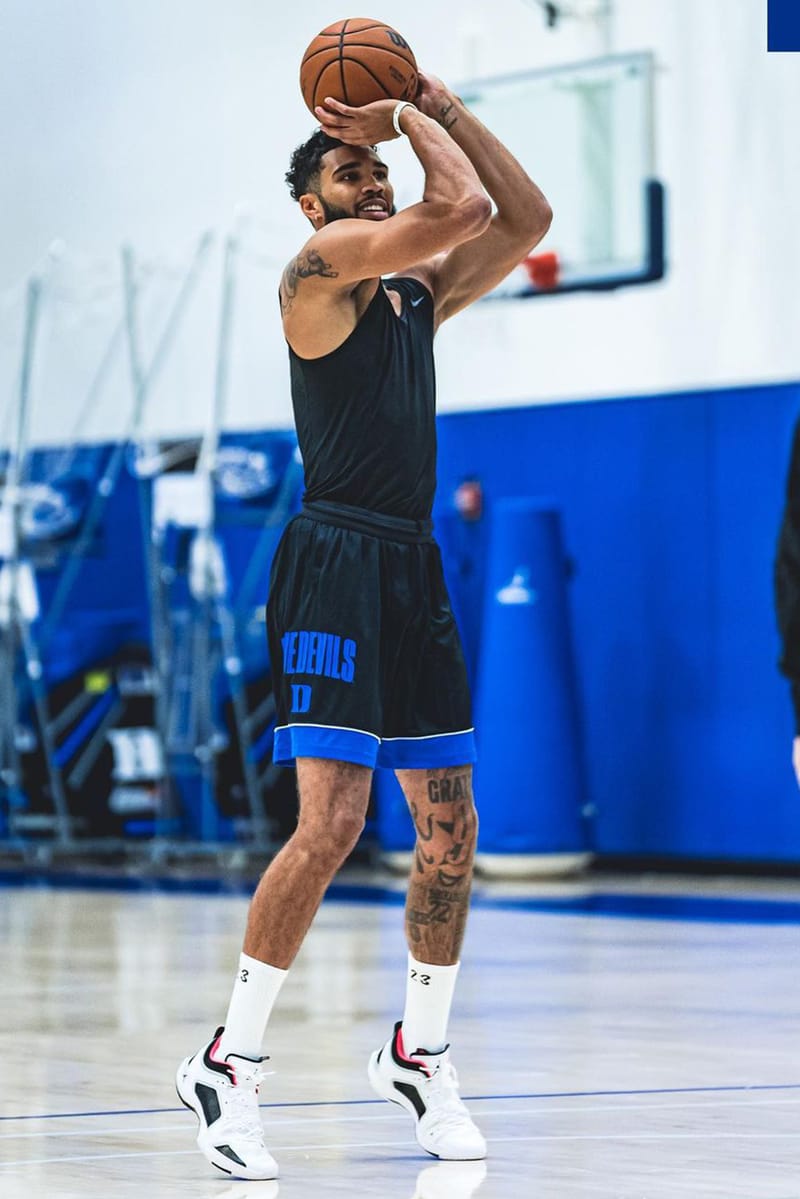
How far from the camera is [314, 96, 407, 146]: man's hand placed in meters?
4.35

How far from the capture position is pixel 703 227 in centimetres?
1196

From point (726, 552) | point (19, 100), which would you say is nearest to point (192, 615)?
point (726, 552)

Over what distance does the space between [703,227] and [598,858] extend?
11.8 ft

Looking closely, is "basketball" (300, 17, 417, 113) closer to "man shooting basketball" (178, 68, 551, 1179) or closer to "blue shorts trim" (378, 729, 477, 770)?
"man shooting basketball" (178, 68, 551, 1179)

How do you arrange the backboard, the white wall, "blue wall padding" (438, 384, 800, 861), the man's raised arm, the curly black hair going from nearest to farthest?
the curly black hair → the man's raised arm → the backboard → "blue wall padding" (438, 384, 800, 861) → the white wall

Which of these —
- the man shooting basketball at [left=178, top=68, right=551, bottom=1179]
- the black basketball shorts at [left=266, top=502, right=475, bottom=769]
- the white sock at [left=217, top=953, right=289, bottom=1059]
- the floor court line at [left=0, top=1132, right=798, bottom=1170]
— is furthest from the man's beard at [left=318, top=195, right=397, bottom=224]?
the floor court line at [left=0, top=1132, right=798, bottom=1170]

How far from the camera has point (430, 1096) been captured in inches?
170

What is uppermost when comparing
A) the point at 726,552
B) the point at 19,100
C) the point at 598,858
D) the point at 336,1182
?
the point at 19,100

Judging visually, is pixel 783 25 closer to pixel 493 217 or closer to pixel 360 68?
pixel 493 217

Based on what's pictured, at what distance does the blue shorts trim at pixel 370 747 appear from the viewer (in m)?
4.23

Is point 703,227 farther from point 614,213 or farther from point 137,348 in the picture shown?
point 137,348

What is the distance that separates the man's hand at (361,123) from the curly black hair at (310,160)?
0.15 ft

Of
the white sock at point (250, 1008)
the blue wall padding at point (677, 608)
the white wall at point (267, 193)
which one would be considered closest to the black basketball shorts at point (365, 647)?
the white sock at point (250, 1008)

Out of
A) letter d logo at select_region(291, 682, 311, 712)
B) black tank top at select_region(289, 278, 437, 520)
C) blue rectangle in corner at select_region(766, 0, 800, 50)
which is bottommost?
letter d logo at select_region(291, 682, 311, 712)
